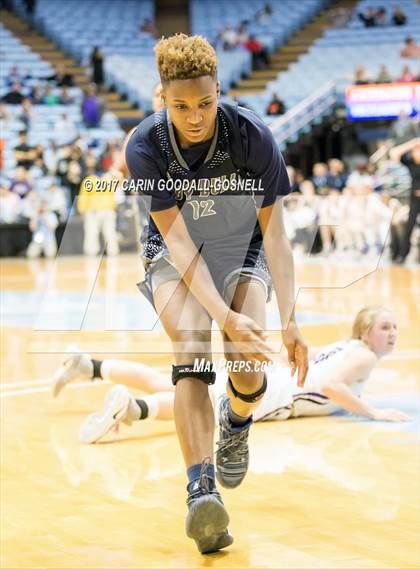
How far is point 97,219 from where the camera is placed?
19094 mm

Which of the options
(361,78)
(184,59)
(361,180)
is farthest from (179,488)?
(361,78)

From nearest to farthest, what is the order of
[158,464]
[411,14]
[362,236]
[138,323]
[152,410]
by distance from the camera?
[158,464] → [152,410] → [138,323] → [362,236] → [411,14]

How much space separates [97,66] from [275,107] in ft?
16.4

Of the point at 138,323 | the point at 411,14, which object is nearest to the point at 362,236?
the point at 138,323

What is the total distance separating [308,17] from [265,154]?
27806 mm

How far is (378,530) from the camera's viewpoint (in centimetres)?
367

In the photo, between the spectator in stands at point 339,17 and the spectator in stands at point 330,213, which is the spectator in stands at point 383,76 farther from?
the spectator in stands at point 330,213

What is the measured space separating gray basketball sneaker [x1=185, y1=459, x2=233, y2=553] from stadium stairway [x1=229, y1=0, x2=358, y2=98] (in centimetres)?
2390

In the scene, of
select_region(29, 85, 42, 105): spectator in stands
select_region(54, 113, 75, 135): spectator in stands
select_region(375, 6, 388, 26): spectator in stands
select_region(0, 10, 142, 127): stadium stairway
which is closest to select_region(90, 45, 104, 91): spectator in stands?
select_region(0, 10, 142, 127): stadium stairway

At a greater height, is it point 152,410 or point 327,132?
point 152,410

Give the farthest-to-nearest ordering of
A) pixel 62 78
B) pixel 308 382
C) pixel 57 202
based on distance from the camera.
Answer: pixel 62 78 → pixel 57 202 → pixel 308 382

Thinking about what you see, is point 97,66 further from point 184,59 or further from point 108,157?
point 184,59

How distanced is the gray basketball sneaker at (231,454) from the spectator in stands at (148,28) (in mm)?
27296

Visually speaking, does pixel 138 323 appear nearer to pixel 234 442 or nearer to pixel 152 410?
pixel 152 410
